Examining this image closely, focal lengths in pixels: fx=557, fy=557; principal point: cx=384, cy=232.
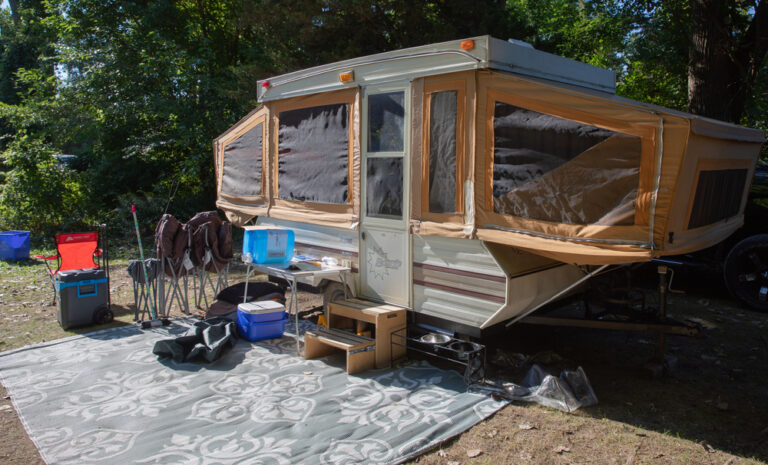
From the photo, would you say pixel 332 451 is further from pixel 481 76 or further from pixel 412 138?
pixel 481 76

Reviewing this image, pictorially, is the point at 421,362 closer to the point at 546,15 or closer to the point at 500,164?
the point at 500,164

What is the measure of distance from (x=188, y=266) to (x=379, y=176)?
2.62 meters

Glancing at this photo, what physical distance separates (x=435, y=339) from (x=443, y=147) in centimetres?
163

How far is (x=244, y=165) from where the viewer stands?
707cm

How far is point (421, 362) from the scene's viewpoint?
16.3 feet

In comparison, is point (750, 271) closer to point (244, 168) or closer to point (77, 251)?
point (244, 168)

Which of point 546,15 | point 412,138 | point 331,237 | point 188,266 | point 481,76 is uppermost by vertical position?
point 546,15

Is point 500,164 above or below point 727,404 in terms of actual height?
above

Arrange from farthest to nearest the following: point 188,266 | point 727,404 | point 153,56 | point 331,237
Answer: point 153,56 → point 188,266 → point 331,237 → point 727,404

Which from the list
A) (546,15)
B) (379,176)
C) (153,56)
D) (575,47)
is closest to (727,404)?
(379,176)

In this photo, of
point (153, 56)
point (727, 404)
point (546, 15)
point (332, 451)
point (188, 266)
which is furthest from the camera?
point (546, 15)

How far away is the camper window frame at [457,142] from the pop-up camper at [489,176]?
0.04ft

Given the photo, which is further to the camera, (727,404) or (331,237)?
(331,237)

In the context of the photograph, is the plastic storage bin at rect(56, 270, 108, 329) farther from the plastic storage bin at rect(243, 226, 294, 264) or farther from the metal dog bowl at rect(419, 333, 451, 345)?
the metal dog bowl at rect(419, 333, 451, 345)
